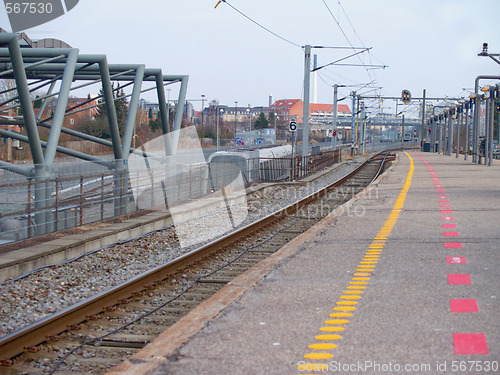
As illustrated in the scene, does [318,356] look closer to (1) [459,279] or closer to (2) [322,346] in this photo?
(2) [322,346]

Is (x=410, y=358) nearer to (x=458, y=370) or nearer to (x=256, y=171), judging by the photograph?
(x=458, y=370)

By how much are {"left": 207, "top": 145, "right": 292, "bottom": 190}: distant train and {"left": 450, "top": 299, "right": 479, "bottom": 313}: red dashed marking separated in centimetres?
1888

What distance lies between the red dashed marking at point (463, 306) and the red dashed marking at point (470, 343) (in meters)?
0.88

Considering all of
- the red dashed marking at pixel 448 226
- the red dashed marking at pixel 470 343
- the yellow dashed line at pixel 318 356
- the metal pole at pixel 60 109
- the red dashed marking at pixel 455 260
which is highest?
the metal pole at pixel 60 109

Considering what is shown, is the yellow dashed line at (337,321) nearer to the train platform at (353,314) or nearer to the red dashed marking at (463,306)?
the train platform at (353,314)

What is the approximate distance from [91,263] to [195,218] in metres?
6.80

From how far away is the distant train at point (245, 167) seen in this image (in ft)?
86.7

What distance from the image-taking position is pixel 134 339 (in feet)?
22.5

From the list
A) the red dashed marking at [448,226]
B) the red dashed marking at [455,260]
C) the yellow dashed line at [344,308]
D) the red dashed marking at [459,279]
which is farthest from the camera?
the red dashed marking at [448,226]

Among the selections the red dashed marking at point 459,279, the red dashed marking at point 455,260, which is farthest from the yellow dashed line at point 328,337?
the red dashed marking at point 455,260

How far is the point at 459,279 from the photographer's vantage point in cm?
839

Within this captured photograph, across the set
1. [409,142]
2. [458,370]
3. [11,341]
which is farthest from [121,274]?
[409,142]

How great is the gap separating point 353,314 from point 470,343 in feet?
4.59

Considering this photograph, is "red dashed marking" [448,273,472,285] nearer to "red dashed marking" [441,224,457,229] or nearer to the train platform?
the train platform
